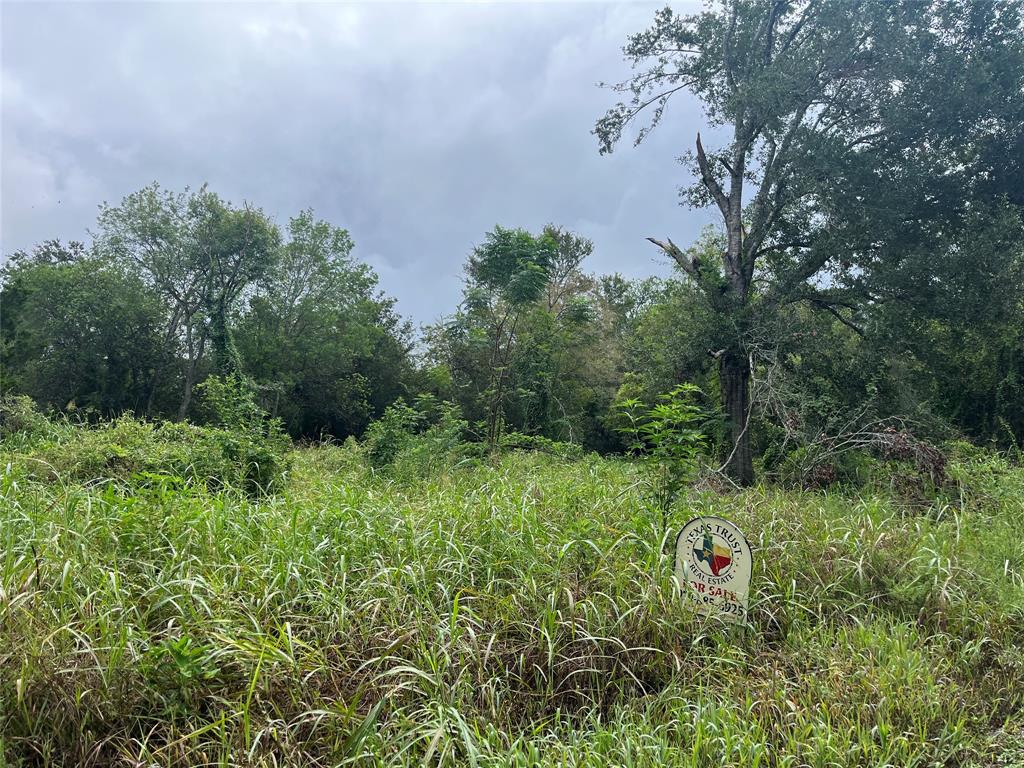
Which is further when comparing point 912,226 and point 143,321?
point 143,321

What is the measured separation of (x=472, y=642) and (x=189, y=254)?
2011 cm

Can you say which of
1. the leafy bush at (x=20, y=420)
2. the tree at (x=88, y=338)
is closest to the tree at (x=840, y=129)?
the leafy bush at (x=20, y=420)

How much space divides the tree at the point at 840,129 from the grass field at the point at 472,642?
4.32m

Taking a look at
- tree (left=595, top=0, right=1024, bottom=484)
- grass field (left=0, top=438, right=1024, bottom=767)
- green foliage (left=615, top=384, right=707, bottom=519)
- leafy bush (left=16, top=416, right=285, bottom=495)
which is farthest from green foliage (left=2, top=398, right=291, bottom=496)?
tree (left=595, top=0, right=1024, bottom=484)

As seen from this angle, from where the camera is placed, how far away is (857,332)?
355 inches

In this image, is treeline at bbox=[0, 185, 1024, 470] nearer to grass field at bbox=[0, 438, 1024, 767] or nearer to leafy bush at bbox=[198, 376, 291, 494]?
grass field at bbox=[0, 438, 1024, 767]

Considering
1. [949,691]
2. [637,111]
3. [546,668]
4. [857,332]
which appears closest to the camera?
[949,691]

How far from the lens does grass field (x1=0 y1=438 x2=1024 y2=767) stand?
6.88ft

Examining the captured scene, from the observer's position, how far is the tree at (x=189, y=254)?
19.0 m

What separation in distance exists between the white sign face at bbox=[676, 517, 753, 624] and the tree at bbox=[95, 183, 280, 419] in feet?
61.3

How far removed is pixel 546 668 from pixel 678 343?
7301mm

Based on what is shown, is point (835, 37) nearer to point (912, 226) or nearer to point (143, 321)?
point (912, 226)

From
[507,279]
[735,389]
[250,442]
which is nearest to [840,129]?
[735,389]

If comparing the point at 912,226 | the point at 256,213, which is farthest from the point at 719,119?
the point at 256,213
